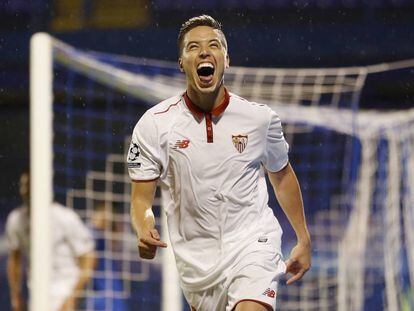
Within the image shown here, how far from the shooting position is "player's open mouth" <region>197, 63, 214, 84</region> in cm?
365

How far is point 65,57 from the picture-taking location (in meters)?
5.95

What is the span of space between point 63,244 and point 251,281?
3.75 metres

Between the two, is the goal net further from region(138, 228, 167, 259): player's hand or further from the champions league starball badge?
region(138, 228, 167, 259): player's hand

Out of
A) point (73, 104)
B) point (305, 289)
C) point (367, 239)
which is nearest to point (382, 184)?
point (367, 239)

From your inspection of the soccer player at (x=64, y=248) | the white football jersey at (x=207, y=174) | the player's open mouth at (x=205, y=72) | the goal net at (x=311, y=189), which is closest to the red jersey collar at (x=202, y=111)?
the white football jersey at (x=207, y=174)

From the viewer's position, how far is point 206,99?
3.73m

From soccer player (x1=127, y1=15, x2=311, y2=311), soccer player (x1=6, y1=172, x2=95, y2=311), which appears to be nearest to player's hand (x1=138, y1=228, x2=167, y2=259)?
soccer player (x1=127, y1=15, x2=311, y2=311)

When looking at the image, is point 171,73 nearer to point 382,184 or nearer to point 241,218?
point 382,184

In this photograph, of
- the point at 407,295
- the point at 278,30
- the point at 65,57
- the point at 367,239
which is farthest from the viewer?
the point at 278,30

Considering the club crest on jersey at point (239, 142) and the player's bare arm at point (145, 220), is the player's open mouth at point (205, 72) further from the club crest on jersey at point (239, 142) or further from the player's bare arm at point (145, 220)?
the player's bare arm at point (145, 220)

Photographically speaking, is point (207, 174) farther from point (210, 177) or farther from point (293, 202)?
point (293, 202)

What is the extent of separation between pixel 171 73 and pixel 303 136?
7.06 feet

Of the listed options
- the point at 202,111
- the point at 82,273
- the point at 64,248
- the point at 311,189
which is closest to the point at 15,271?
the point at 64,248

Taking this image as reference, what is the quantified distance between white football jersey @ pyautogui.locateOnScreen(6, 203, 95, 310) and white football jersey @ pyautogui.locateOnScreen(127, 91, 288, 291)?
11.3 feet
